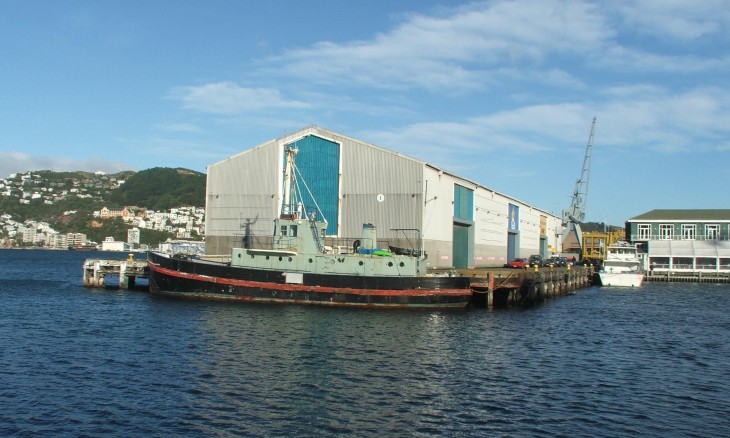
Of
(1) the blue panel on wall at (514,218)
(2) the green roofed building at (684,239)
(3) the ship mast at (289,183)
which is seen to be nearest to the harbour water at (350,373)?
(3) the ship mast at (289,183)

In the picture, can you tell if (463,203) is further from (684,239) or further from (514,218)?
(684,239)

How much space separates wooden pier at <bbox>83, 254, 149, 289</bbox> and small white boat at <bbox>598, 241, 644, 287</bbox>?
154 feet

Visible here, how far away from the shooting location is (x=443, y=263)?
51.2 metres

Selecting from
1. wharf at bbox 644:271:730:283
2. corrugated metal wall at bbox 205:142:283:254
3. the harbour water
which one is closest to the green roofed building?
wharf at bbox 644:271:730:283

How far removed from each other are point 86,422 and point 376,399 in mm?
7316

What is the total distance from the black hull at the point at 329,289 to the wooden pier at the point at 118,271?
991cm

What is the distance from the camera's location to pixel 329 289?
37.0 m

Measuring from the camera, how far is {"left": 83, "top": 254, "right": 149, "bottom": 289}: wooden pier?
47.1 metres

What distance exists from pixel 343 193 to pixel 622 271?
116ft

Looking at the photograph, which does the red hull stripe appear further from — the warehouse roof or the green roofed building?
the warehouse roof

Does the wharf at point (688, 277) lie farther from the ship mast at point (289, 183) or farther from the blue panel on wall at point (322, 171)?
the ship mast at point (289, 183)

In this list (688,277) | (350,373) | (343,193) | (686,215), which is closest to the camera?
(350,373)

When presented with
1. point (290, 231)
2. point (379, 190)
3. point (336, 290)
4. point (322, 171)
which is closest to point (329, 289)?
point (336, 290)

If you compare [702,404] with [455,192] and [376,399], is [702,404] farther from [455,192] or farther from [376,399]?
[455,192]
